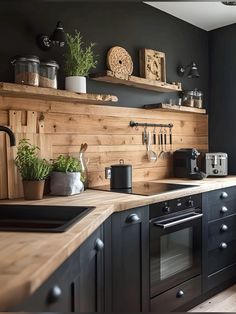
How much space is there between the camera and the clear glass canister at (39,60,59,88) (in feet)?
7.16

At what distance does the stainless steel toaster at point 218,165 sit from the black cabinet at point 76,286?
1900 mm

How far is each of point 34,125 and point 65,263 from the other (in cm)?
132

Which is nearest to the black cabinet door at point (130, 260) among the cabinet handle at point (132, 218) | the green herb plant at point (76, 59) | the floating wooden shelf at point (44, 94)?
the cabinet handle at point (132, 218)

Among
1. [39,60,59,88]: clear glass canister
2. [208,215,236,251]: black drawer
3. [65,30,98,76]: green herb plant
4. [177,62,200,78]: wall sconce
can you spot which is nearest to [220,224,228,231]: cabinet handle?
[208,215,236,251]: black drawer

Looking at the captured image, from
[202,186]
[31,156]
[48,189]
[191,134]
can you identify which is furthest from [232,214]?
[31,156]

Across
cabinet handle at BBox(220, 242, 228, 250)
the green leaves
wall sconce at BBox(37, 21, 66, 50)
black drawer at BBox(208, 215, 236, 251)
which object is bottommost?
cabinet handle at BBox(220, 242, 228, 250)

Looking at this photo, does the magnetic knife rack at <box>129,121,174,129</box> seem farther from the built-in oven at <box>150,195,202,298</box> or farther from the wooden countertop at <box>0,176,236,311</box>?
the wooden countertop at <box>0,176,236,311</box>

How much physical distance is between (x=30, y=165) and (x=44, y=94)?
1.50 ft

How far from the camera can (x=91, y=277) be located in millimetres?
1618

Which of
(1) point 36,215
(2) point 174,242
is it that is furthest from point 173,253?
(1) point 36,215

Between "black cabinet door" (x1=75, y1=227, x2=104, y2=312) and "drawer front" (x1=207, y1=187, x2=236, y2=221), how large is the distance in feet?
4.15

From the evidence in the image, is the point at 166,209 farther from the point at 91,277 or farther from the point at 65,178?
the point at 91,277

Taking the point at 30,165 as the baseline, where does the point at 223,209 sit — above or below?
below

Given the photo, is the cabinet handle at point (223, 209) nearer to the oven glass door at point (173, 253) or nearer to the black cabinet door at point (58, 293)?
the oven glass door at point (173, 253)
